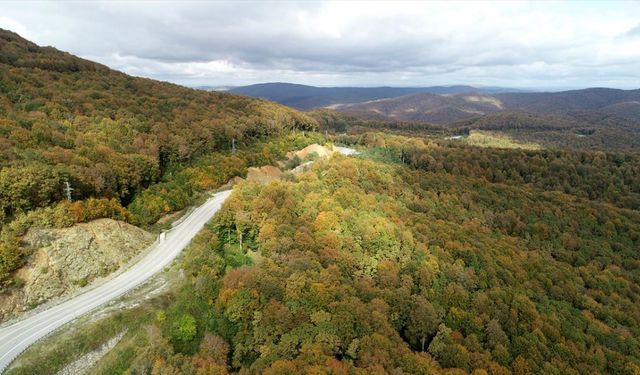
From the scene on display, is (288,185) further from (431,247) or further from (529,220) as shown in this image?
(529,220)

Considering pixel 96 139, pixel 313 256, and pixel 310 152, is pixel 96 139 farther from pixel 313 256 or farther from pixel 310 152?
pixel 310 152

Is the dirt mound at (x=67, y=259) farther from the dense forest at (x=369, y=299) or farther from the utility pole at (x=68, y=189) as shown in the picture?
the dense forest at (x=369, y=299)

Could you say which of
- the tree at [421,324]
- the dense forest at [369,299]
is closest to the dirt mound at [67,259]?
the dense forest at [369,299]

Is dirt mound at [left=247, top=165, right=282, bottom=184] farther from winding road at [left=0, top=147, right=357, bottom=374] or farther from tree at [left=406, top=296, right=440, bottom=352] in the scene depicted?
tree at [left=406, top=296, right=440, bottom=352]

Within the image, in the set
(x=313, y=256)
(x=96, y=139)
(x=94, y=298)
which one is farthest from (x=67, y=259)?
(x=96, y=139)

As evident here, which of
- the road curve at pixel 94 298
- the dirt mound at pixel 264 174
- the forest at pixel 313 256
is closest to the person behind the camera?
the road curve at pixel 94 298

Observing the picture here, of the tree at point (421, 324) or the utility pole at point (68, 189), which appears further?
the utility pole at point (68, 189)

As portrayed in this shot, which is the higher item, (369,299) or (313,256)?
(313,256)

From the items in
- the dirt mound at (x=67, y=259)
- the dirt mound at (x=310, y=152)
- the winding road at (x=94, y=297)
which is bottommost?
the winding road at (x=94, y=297)
